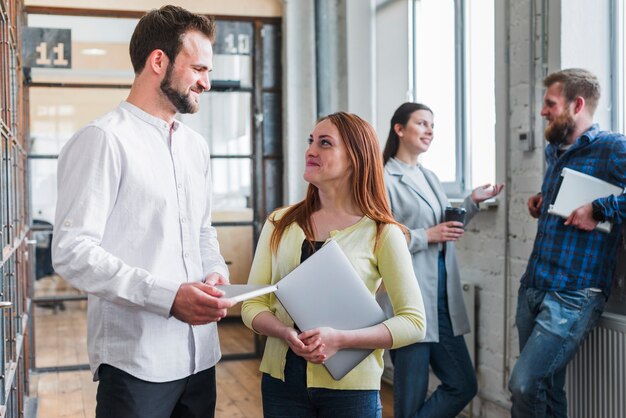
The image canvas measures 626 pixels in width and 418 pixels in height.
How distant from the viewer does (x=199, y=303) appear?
1.64 meters

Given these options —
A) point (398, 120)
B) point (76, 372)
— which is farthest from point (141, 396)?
point (76, 372)

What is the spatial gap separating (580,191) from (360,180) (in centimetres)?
104

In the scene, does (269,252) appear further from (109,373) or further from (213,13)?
(213,13)

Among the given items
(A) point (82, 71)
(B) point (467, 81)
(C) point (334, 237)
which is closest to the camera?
(C) point (334, 237)

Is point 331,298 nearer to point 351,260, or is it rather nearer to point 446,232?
point 351,260

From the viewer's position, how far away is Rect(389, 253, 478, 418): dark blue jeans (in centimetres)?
346

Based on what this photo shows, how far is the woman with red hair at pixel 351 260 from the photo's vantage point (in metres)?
1.93

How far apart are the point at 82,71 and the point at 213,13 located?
1012 mm

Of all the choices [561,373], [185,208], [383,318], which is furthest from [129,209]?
[561,373]

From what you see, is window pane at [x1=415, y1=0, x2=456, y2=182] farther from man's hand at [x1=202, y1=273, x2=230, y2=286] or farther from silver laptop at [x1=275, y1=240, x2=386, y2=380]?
man's hand at [x1=202, y1=273, x2=230, y2=286]

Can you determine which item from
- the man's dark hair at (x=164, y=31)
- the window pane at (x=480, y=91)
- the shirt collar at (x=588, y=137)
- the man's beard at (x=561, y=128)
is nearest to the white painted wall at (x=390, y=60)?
the window pane at (x=480, y=91)

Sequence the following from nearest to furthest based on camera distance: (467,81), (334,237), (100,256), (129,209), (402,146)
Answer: (100,256) < (129,209) < (334,237) < (402,146) < (467,81)

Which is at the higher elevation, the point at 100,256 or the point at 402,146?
the point at 402,146

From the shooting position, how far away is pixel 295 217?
2.11 m
